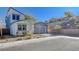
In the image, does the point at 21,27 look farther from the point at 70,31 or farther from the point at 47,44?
the point at 70,31

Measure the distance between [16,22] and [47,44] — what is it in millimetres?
548

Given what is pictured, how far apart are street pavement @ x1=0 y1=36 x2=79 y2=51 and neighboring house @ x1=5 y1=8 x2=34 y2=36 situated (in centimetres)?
17

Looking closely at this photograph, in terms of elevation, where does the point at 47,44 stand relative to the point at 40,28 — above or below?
below

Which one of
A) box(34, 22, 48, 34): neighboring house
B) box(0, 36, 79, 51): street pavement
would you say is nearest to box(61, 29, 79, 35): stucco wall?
box(0, 36, 79, 51): street pavement


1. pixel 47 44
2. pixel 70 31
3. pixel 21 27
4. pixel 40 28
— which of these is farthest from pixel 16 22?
pixel 70 31

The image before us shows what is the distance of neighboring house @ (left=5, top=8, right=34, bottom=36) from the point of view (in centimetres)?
385

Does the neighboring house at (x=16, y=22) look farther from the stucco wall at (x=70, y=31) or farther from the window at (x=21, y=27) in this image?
the stucco wall at (x=70, y=31)

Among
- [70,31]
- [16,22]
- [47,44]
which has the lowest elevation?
[47,44]

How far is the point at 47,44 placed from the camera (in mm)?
3850

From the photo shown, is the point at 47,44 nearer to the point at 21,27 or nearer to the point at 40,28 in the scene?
the point at 40,28
